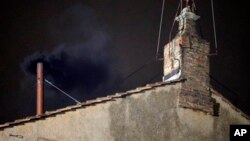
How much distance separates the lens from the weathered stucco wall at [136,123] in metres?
13.7

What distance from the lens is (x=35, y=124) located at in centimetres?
1362

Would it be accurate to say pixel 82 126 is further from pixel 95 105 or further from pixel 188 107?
pixel 188 107

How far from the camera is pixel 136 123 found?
1505cm

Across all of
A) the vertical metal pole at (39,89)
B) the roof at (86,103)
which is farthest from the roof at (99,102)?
the vertical metal pole at (39,89)

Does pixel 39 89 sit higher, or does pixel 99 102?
pixel 39 89

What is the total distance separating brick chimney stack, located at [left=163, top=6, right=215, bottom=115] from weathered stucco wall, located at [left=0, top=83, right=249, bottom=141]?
27cm

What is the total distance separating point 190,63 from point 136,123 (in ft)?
9.90

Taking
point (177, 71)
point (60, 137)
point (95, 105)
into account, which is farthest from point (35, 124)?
point (177, 71)

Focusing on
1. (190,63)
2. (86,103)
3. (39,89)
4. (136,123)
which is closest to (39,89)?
(39,89)

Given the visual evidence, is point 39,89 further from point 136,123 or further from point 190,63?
point 190,63

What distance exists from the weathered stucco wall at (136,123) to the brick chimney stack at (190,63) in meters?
0.27

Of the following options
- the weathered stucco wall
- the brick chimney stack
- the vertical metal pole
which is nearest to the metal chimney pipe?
the vertical metal pole

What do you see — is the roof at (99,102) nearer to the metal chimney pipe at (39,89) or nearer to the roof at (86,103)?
the roof at (86,103)

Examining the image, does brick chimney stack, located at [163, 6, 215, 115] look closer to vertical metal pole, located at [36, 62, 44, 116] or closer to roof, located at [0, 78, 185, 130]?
roof, located at [0, 78, 185, 130]
